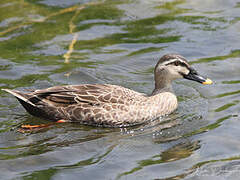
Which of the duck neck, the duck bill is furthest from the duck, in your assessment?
the duck neck

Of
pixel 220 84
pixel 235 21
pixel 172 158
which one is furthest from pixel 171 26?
pixel 172 158

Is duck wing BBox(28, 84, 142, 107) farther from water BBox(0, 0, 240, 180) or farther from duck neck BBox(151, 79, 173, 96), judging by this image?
duck neck BBox(151, 79, 173, 96)

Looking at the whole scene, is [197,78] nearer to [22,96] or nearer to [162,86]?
[162,86]

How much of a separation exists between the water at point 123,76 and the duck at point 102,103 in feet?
0.74

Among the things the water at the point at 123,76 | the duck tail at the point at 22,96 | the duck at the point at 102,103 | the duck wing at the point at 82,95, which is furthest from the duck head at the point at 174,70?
the duck tail at the point at 22,96

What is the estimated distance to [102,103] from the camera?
1024 centimetres

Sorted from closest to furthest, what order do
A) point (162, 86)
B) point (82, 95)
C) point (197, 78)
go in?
point (82, 95)
point (197, 78)
point (162, 86)

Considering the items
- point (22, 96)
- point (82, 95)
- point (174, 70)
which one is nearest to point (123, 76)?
point (174, 70)

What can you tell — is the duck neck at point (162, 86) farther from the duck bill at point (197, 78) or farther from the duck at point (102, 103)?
the duck bill at point (197, 78)

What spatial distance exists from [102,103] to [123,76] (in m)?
2.23

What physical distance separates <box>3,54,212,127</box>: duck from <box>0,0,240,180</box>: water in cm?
23

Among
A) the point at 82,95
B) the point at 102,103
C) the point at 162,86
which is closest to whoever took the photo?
the point at 102,103

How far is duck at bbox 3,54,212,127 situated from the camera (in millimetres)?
10203

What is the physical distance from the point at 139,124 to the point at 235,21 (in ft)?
18.7
